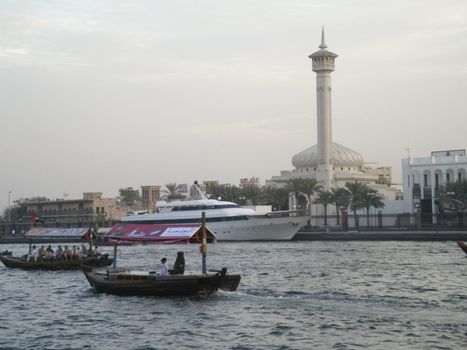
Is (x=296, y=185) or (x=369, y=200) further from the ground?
(x=296, y=185)

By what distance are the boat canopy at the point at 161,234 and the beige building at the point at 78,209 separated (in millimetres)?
122323

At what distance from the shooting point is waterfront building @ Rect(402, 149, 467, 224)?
121 meters

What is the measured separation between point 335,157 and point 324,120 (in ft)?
48.0

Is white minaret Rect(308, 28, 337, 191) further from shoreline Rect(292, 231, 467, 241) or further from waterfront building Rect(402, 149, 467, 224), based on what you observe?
shoreline Rect(292, 231, 467, 241)

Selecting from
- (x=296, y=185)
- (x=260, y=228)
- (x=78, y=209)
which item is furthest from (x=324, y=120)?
(x=78, y=209)

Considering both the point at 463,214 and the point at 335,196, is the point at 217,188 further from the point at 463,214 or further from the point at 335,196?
the point at 463,214

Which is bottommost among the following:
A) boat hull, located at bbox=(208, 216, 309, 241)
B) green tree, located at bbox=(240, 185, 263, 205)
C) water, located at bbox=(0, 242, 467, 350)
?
water, located at bbox=(0, 242, 467, 350)

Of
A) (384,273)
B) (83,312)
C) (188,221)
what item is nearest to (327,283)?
(384,273)

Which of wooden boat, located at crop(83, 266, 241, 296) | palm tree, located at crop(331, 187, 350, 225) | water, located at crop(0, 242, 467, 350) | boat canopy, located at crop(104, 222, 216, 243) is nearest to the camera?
water, located at crop(0, 242, 467, 350)

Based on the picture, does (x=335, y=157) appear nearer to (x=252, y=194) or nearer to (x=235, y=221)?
(x=252, y=194)

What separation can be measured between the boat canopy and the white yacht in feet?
193

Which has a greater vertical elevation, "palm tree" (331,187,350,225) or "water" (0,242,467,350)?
"palm tree" (331,187,350,225)

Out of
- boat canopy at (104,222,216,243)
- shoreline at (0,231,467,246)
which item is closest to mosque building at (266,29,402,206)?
shoreline at (0,231,467,246)

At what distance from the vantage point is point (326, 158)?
147750mm
